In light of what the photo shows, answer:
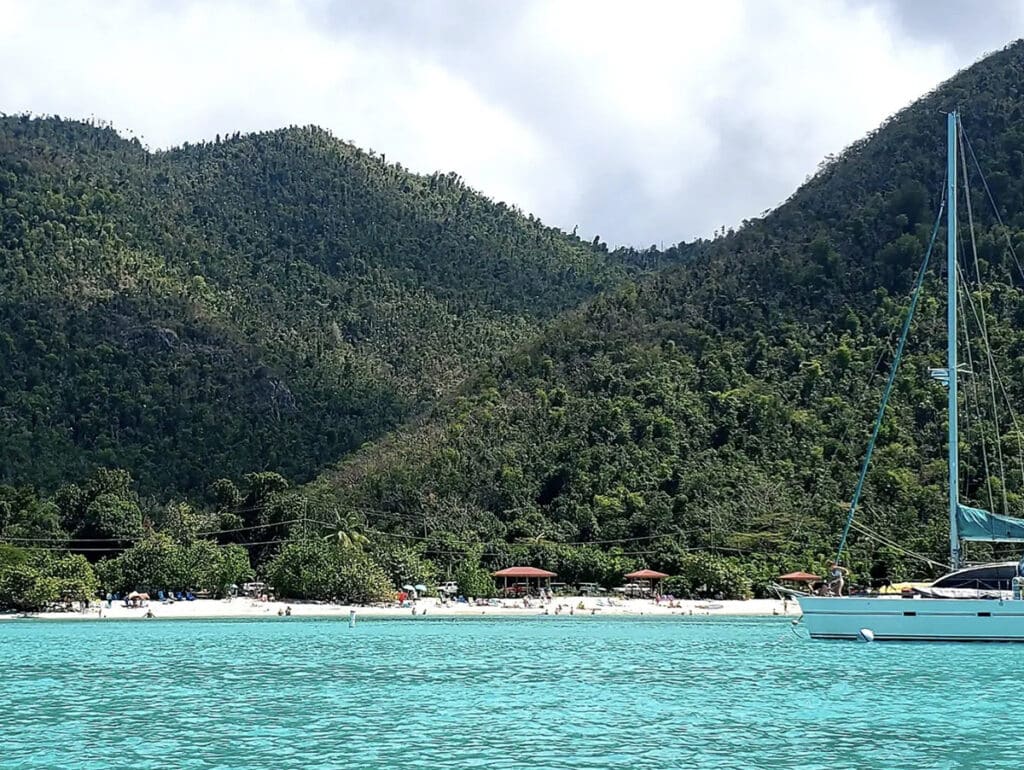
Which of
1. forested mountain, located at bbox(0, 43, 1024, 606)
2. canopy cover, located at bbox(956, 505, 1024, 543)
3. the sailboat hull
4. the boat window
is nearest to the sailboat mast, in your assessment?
canopy cover, located at bbox(956, 505, 1024, 543)

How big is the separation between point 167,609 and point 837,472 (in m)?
42.0

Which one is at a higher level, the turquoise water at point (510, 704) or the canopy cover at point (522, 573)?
the canopy cover at point (522, 573)

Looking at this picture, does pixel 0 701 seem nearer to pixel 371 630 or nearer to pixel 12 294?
pixel 371 630

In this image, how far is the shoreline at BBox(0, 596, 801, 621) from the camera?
63000 mm

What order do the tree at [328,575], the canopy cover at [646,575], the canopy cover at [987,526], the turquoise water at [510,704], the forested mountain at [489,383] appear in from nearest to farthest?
the turquoise water at [510,704], the canopy cover at [987,526], the tree at [328,575], the canopy cover at [646,575], the forested mountain at [489,383]

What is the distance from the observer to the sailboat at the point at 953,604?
120 ft

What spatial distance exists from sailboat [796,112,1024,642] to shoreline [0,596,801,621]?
23023 millimetres

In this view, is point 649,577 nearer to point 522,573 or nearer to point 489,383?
point 522,573

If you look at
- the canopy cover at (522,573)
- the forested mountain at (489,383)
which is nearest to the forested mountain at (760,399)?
the forested mountain at (489,383)

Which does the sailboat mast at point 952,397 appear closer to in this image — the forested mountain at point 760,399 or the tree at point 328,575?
the forested mountain at point 760,399

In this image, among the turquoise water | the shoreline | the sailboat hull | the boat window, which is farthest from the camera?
the shoreline

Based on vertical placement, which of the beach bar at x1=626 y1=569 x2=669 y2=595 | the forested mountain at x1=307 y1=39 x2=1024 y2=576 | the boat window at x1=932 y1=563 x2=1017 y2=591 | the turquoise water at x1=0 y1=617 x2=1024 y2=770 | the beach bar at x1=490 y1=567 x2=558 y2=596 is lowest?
the turquoise water at x1=0 y1=617 x2=1024 y2=770

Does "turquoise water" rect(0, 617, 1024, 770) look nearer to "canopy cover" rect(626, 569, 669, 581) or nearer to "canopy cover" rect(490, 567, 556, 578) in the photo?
"canopy cover" rect(626, 569, 669, 581)

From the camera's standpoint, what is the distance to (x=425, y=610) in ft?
218
